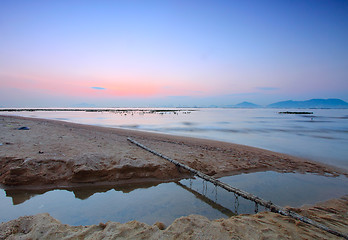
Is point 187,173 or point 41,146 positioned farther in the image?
point 41,146

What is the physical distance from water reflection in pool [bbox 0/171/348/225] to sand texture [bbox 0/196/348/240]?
1.19m

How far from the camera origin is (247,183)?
7238 millimetres

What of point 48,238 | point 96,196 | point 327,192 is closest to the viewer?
point 48,238

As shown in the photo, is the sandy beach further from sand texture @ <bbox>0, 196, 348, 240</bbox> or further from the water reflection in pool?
the water reflection in pool

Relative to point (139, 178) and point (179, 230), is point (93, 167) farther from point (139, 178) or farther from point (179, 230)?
point (179, 230)

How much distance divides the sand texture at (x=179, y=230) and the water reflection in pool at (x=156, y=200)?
1.19 meters

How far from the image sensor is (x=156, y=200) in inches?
228

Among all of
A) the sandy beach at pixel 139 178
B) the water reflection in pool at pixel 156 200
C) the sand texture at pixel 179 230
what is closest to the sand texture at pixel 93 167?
the sandy beach at pixel 139 178

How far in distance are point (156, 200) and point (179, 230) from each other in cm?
245

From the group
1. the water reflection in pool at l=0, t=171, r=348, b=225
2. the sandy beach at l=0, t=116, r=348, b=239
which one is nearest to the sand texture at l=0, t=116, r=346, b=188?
the sandy beach at l=0, t=116, r=348, b=239

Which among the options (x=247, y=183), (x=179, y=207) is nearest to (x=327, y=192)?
(x=247, y=183)

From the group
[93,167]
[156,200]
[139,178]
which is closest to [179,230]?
[156,200]

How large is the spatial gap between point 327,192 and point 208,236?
229 inches

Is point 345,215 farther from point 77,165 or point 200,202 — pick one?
point 77,165
